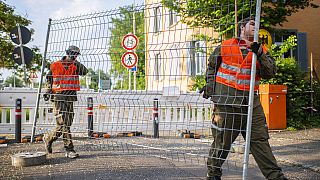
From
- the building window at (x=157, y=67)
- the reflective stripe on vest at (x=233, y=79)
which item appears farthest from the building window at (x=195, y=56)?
the reflective stripe on vest at (x=233, y=79)

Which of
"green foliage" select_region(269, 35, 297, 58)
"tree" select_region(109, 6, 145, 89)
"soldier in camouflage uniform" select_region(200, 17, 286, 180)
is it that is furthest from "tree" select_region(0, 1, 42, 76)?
"soldier in camouflage uniform" select_region(200, 17, 286, 180)

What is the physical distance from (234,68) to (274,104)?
7399mm

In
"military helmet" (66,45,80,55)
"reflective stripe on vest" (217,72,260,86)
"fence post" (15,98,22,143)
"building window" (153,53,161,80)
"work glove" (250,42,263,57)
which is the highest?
"military helmet" (66,45,80,55)

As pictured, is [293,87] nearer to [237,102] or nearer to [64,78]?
[64,78]

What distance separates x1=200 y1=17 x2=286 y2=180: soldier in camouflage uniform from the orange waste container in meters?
7.08

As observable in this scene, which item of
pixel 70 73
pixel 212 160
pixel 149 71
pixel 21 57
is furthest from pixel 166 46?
pixel 21 57

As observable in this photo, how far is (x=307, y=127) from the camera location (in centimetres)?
1241

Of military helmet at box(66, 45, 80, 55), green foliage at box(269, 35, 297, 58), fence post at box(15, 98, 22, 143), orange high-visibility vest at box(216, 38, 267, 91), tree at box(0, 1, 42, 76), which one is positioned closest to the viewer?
orange high-visibility vest at box(216, 38, 267, 91)

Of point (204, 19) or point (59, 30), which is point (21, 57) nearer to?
point (59, 30)

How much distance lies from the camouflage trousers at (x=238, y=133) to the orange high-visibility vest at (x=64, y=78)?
10.7ft

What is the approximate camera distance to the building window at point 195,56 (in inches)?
207

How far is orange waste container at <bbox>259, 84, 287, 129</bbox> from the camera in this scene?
37.4ft

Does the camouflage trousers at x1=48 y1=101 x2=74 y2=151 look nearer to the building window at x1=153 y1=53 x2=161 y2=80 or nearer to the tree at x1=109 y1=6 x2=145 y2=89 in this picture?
the tree at x1=109 y1=6 x2=145 y2=89

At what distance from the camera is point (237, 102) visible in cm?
449
